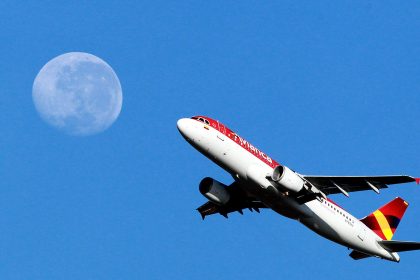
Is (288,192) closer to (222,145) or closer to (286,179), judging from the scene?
(286,179)

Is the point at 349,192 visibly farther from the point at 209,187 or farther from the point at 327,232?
the point at 209,187

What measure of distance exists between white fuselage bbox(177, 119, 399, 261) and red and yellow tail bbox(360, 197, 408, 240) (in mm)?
1670

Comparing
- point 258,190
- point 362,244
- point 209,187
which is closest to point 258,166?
point 258,190

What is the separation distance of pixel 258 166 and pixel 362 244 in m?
12.0

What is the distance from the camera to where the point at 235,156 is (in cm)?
6206

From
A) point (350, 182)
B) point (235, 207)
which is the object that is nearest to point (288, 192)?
point (350, 182)

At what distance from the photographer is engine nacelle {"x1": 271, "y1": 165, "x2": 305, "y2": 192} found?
62438 mm

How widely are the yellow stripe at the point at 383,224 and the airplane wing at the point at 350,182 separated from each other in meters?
7.86

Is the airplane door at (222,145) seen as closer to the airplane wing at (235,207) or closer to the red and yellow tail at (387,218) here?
the airplane wing at (235,207)

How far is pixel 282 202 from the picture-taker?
64.6m

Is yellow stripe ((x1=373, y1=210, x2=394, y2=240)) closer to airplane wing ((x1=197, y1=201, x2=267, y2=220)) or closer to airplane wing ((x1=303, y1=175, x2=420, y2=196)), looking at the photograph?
airplane wing ((x1=303, y1=175, x2=420, y2=196))

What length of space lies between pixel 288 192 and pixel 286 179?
1.39 meters

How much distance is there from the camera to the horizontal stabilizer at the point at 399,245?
227ft

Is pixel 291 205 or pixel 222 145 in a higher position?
pixel 222 145
